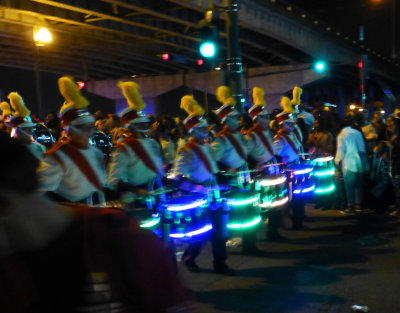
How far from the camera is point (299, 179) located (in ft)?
31.9

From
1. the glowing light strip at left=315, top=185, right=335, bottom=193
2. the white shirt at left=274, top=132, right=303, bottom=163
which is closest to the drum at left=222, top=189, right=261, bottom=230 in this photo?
the white shirt at left=274, top=132, right=303, bottom=163

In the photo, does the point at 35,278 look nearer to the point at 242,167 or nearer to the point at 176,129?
the point at 242,167

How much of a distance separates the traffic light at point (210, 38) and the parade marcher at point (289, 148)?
1.92 m

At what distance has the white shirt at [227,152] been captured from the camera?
762cm

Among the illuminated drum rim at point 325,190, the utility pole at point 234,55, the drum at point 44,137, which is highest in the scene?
the utility pole at point 234,55

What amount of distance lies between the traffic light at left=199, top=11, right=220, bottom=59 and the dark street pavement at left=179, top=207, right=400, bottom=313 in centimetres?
390

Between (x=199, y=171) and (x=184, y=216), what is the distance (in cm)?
71

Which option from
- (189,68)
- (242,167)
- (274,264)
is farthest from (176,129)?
(189,68)

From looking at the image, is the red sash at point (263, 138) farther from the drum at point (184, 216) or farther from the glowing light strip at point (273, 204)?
the drum at point (184, 216)

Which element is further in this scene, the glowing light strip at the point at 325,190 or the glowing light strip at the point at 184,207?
the glowing light strip at the point at 325,190

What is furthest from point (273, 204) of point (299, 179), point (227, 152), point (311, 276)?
point (311, 276)

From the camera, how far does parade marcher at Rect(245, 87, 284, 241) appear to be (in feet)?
28.2

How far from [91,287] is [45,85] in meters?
51.5

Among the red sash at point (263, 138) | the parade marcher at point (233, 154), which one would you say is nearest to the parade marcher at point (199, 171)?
the parade marcher at point (233, 154)
